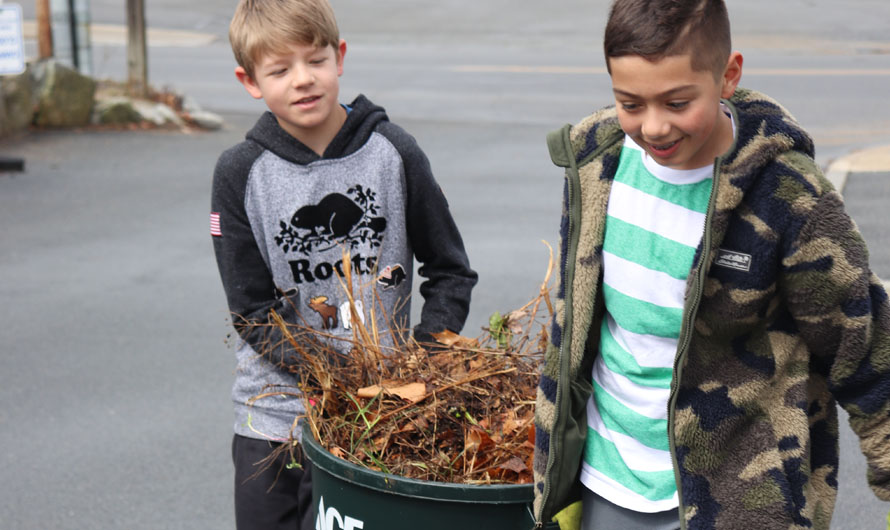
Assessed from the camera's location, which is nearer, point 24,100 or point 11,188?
point 11,188

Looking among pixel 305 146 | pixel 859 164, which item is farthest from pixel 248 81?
pixel 859 164

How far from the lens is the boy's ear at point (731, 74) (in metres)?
1.87

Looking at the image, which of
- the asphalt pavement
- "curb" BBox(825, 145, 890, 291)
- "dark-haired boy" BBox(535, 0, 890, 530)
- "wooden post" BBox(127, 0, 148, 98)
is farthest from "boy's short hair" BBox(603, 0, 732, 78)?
"wooden post" BBox(127, 0, 148, 98)

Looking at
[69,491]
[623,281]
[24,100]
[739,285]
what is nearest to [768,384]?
[739,285]

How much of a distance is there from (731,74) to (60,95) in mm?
11531

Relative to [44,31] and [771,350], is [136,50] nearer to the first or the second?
[44,31]

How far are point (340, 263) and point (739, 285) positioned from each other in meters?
1.08

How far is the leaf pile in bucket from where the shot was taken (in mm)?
2064

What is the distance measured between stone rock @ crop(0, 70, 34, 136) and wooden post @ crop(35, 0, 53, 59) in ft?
3.40

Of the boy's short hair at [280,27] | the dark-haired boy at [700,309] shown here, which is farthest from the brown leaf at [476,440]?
the boy's short hair at [280,27]

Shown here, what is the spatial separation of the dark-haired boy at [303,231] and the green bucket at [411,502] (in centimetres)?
64

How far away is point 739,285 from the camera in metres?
1.89

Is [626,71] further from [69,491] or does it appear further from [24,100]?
[24,100]

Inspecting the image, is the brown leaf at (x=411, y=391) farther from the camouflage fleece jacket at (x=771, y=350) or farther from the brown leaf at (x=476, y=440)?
the camouflage fleece jacket at (x=771, y=350)
